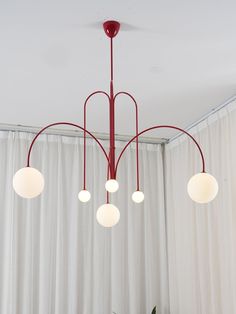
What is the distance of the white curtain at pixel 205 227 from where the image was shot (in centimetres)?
306

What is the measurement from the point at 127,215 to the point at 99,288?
0.66 metres

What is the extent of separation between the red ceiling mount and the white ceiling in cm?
4

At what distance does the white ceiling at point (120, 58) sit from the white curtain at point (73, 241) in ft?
1.58

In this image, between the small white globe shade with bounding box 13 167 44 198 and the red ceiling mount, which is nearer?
the small white globe shade with bounding box 13 167 44 198

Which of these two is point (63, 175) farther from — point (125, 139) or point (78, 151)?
point (125, 139)

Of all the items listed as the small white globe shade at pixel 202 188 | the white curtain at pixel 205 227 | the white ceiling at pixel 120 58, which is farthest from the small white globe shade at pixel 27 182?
the white curtain at pixel 205 227

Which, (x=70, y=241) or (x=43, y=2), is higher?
(x=43, y=2)

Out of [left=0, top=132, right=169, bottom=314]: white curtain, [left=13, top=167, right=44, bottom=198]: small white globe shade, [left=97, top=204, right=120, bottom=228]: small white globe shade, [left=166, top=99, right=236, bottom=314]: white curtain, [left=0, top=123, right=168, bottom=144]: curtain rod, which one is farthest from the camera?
[left=0, top=123, right=168, bottom=144]: curtain rod

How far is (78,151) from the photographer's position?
388 cm

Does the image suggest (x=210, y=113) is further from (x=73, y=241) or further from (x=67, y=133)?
(x=73, y=241)

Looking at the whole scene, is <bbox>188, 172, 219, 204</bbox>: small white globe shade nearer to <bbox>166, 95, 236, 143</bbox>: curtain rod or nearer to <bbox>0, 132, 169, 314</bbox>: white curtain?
<bbox>166, 95, 236, 143</bbox>: curtain rod

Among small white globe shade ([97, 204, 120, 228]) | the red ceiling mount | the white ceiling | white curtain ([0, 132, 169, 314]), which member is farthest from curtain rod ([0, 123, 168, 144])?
small white globe shade ([97, 204, 120, 228])

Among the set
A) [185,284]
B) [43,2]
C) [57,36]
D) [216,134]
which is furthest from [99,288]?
[43,2]

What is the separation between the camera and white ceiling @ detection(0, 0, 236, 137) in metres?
2.08
